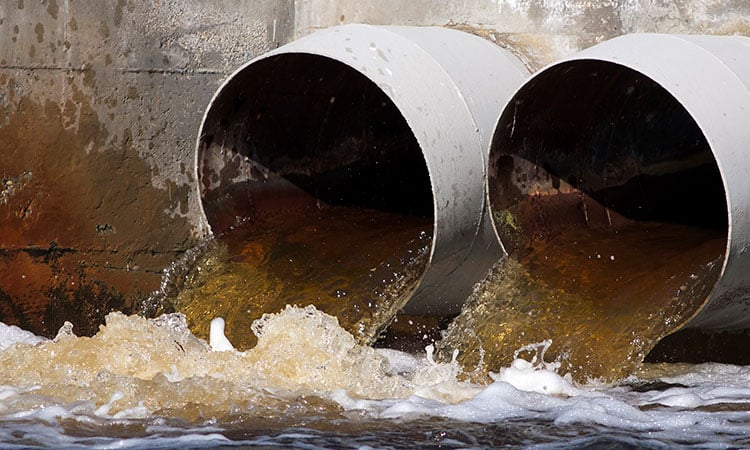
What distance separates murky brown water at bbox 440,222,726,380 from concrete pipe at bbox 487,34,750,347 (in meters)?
0.01

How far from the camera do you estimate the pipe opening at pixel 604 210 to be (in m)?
5.17

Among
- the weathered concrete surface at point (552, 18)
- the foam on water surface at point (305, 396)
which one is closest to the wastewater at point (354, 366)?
the foam on water surface at point (305, 396)

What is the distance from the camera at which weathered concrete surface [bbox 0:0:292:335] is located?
621 centimetres

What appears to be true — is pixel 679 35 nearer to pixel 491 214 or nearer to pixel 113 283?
pixel 491 214

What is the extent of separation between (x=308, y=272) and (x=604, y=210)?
4.65 ft

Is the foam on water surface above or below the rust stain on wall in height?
below

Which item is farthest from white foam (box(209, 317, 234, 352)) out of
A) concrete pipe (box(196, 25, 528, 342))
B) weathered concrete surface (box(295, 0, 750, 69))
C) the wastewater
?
weathered concrete surface (box(295, 0, 750, 69))

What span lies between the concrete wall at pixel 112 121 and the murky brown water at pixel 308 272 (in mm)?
460

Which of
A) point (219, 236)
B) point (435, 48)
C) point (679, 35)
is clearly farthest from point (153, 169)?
point (679, 35)

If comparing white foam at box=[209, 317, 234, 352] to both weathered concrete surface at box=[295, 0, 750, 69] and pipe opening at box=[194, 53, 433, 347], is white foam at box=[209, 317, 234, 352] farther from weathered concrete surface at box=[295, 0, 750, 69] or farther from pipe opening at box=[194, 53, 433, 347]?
weathered concrete surface at box=[295, 0, 750, 69]

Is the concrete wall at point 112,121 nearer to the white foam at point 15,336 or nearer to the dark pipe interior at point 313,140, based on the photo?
the white foam at point 15,336

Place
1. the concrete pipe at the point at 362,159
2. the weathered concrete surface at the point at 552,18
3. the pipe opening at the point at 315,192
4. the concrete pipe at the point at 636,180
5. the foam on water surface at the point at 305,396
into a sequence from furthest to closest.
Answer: the pipe opening at the point at 315,192 → the weathered concrete surface at the point at 552,18 → the concrete pipe at the point at 362,159 → the concrete pipe at the point at 636,180 → the foam on water surface at the point at 305,396

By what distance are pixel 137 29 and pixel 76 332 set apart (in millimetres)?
1480

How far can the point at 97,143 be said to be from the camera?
632 cm
